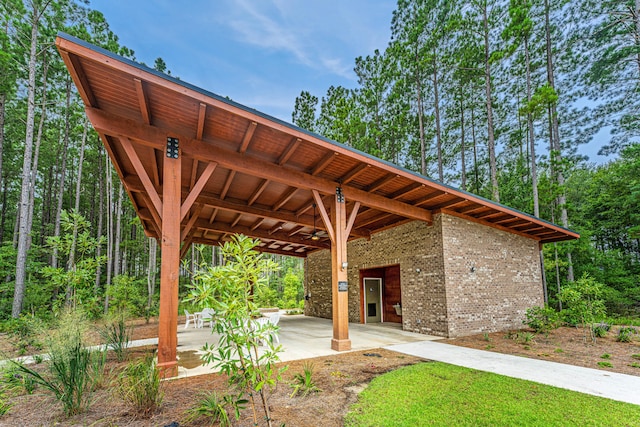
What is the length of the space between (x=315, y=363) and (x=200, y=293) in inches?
132

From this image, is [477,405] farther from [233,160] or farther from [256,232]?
[256,232]

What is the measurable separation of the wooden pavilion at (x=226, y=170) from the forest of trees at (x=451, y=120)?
3.53 metres

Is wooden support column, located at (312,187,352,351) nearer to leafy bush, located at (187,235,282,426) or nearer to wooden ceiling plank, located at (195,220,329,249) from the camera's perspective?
leafy bush, located at (187,235,282,426)

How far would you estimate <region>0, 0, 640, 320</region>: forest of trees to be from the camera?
36.3 feet

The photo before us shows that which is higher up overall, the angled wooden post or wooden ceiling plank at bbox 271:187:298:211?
wooden ceiling plank at bbox 271:187:298:211

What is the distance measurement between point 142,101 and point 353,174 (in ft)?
12.3

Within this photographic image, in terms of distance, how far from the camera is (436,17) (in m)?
14.1

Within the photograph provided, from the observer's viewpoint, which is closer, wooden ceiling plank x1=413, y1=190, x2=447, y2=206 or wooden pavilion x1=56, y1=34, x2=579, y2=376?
wooden pavilion x1=56, y1=34, x2=579, y2=376

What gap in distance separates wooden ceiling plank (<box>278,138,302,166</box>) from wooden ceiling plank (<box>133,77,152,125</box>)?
7.08 ft

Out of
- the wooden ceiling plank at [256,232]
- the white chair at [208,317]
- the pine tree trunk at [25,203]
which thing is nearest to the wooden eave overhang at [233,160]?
the wooden ceiling plank at [256,232]

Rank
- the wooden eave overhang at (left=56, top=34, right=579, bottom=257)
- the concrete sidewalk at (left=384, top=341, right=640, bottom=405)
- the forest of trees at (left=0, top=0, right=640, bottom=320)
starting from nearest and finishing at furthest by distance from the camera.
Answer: the concrete sidewalk at (left=384, top=341, right=640, bottom=405) < the wooden eave overhang at (left=56, top=34, right=579, bottom=257) < the forest of trees at (left=0, top=0, right=640, bottom=320)

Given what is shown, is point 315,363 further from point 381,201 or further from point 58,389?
point 381,201

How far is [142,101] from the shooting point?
12.9 feet

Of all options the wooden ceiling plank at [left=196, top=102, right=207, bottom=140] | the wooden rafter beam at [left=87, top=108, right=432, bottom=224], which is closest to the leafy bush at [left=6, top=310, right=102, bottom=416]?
the wooden rafter beam at [left=87, top=108, right=432, bottom=224]
